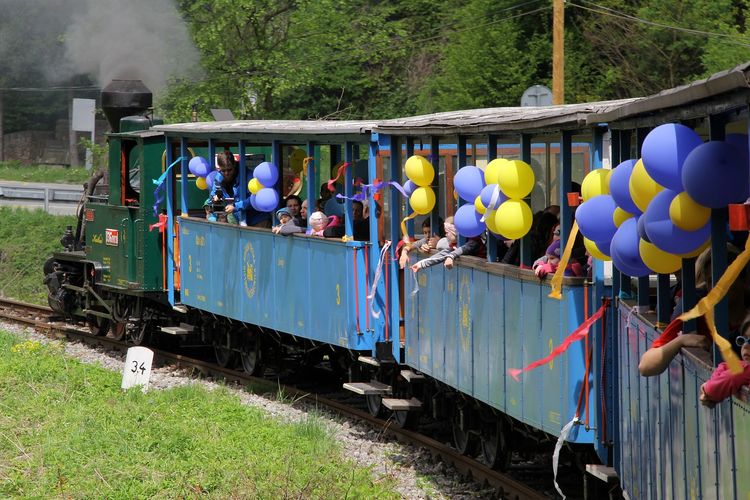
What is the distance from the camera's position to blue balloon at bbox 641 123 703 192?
Result: 491cm

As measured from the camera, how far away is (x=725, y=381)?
4508mm

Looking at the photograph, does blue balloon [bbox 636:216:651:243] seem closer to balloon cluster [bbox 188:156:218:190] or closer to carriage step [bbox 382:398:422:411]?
carriage step [bbox 382:398:422:411]

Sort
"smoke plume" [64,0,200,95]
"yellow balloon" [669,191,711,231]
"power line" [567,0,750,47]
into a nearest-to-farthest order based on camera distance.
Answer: "yellow balloon" [669,191,711,231]
"power line" [567,0,750,47]
"smoke plume" [64,0,200,95]

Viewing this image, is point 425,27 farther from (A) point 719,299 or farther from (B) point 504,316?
(A) point 719,299

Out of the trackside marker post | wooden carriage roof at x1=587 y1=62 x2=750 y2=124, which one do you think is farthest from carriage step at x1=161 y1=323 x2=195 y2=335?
wooden carriage roof at x1=587 y1=62 x2=750 y2=124

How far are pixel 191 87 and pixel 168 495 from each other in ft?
66.2

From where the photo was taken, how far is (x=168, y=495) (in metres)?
9.14

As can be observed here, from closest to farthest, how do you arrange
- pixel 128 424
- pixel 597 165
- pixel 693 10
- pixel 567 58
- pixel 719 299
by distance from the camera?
1. pixel 719 299
2. pixel 597 165
3. pixel 128 424
4. pixel 693 10
5. pixel 567 58

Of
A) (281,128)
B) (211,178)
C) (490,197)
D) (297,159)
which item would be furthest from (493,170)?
(211,178)

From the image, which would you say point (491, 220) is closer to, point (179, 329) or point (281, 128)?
point (281, 128)

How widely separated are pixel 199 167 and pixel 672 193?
11132 millimetres

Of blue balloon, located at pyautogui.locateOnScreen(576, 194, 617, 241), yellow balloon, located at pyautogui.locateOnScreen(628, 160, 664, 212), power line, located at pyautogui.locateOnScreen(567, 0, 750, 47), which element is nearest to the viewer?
yellow balloon, located at pyautogui.locateOnScreen(628, 160, 664, 212)

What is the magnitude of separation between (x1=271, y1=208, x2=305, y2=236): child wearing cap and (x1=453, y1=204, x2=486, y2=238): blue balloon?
4007 mm

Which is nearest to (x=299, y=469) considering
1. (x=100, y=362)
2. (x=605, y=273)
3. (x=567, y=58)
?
(x=605, y=273)
